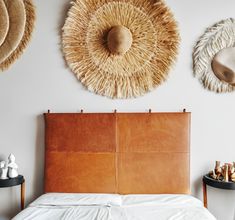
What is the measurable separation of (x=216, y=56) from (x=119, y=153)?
122 centimetres

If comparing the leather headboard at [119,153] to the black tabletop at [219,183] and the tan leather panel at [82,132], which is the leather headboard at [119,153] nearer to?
the tan leather panel at [82,132]

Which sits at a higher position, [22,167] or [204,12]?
[204,12]

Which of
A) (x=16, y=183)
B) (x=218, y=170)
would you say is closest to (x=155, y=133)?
(x=218, y=170)

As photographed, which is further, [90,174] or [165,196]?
[90,174]

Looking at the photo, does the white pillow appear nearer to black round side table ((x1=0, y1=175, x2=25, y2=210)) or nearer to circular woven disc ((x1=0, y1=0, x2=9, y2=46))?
black round side table ((x1=0, y1=175, x2=25, y2=210))

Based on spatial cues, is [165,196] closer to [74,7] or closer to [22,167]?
[22,167]

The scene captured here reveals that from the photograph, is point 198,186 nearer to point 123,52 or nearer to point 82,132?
point 82,132

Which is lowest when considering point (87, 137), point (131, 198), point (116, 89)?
point (131, 198)

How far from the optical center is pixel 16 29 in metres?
2.64

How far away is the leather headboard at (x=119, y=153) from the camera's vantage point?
2521 millimetres

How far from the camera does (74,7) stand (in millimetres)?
2588

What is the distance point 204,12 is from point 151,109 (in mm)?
1000

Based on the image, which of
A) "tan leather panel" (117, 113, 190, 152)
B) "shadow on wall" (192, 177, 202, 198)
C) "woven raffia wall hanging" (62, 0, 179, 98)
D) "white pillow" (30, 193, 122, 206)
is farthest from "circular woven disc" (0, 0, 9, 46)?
"shadow on wall" (192, 177, 202, 198)

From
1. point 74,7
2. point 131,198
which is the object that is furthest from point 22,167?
point 74,7
